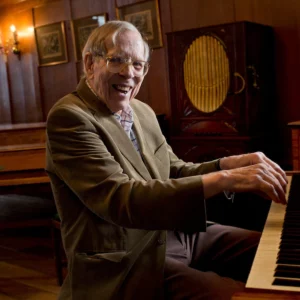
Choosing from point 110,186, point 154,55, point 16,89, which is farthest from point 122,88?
point 16,89

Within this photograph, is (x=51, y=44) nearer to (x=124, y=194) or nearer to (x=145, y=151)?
(x=145, y=151)

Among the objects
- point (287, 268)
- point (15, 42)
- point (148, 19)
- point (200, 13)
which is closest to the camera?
point (287, 268)

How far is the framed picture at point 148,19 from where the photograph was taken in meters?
5.09

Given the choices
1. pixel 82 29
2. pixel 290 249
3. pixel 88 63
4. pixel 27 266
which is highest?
pixel 82 29

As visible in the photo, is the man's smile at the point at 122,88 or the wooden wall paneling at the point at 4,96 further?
the wooden wall paneling at the point at 4,96

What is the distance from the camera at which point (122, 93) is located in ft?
5.79

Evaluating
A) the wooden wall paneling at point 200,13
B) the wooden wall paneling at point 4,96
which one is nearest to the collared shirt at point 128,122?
the wooden wall paneling at point 200,13

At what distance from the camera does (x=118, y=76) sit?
173cm

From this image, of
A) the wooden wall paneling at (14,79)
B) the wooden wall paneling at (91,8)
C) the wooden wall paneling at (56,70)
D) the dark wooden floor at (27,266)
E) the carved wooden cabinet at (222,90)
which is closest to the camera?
the dark wooden floor at (27,266)

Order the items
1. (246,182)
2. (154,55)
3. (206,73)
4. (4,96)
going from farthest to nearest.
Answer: (4,96) < (154,55) < (206,73) < (246,182)

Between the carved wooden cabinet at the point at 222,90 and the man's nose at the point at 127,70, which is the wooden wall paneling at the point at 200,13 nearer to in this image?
the carved wooden cabinet at the point at 222,90

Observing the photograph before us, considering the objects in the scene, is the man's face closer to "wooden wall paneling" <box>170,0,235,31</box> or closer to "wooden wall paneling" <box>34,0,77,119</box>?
"wooden wall paneling" <box>170,0,235,31</box>

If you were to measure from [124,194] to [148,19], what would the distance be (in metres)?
3.96

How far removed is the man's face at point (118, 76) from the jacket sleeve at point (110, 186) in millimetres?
170
